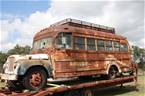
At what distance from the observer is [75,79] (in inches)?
498

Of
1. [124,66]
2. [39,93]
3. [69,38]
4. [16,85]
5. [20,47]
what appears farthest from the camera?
[20,47]

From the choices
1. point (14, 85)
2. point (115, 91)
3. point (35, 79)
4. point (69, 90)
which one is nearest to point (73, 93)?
point (69, 90)

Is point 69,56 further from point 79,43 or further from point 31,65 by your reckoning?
point 31,65

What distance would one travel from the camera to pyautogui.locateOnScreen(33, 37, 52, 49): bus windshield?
1104cm

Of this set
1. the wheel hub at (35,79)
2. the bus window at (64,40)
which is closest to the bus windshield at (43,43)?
the bus window at (64,40)

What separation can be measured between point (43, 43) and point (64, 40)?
0.98 metres

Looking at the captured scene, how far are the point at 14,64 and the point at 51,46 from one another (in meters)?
1.80

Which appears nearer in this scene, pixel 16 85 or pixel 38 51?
pixel 16 85

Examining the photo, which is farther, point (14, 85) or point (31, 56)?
point (14, 85)

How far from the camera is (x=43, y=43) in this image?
37.7 ft

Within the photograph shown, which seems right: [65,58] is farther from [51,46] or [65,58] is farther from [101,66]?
[101,66]

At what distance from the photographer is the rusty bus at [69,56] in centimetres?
959

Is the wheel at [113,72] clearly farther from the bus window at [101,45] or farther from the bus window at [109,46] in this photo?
the bus window at [101,45]

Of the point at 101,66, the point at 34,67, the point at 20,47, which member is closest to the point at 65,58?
the point at 34,67
